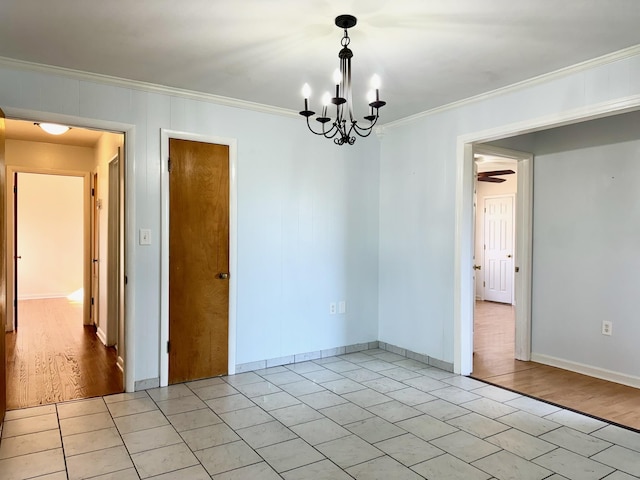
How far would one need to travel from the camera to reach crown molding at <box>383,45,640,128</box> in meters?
2.78

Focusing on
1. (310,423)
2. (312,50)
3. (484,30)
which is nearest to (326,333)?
(310,423)

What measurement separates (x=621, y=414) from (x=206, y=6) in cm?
369

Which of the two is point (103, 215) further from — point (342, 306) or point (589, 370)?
point (589, 370)

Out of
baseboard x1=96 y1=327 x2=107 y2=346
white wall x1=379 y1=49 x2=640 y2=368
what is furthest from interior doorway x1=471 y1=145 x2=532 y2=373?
baseboard x1=96 y1=327 x2=107 y2=346

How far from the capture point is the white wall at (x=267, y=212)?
3371 millimetres

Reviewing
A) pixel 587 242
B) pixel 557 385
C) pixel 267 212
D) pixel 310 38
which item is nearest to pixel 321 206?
pixel 267 212

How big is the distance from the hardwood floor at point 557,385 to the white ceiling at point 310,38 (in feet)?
7.94

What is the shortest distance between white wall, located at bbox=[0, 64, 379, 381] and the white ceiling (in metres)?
0.27

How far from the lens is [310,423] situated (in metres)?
2.93

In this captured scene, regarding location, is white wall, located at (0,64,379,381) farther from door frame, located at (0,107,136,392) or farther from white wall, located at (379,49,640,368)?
white wall, located at (379,49,640,368)

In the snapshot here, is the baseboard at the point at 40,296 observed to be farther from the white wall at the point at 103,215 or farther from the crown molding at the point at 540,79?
the crown molding at the point at 540,79

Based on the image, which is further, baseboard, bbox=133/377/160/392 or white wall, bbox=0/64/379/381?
baseboard, bbox=133/377/160/392

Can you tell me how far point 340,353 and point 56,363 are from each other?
8.98 ft

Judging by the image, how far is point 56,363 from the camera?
13.9ft
